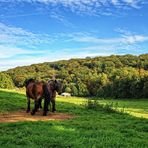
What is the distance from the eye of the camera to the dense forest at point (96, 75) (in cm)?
11619

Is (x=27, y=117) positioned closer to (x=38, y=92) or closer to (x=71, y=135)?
(x=38, y=92)

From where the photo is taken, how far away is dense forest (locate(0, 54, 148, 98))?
11619cm

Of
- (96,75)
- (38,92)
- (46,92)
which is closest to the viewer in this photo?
(46,92)

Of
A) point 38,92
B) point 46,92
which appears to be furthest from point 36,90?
point 46,92

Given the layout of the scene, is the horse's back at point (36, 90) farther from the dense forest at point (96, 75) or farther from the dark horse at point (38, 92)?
the dense forest at point (96, 75)

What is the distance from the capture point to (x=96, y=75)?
153m

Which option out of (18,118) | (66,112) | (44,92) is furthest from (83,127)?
(66,112)

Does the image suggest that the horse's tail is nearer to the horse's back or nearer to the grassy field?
the horse's back

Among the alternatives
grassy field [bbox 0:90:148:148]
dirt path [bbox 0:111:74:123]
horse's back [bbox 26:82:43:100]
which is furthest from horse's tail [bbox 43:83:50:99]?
grassy field [bbox 0:90:148:148]

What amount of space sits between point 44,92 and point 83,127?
254 inches

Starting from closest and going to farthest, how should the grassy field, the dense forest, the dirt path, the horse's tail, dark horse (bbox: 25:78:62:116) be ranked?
1. the grassy field
2. the dirt path
3. dark horse (bbox: 25:78:62:116)
4. the horse's tail
5. the dense forest

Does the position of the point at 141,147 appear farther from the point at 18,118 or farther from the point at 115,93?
the point at 115,93

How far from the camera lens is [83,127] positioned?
17016mm

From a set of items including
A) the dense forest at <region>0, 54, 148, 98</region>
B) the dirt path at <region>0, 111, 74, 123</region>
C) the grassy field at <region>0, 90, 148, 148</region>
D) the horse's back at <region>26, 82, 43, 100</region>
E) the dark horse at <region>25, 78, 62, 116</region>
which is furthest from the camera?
the dense forest at <region>0, 54, 148, 98</region>
